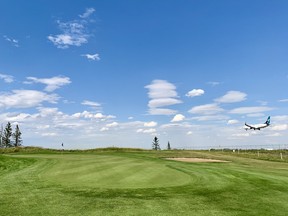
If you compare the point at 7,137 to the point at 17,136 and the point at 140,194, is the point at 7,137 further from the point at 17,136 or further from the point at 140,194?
the point at 140,194

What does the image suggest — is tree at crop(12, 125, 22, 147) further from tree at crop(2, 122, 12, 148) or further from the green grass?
the green grass

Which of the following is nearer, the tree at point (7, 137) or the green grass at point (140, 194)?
the green grass at point (140, 194)

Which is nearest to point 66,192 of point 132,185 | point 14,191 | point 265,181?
point 14,191

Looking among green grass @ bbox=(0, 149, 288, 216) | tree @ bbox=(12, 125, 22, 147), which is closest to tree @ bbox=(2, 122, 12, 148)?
tree @ bbox=(12, 125, 22, 147)

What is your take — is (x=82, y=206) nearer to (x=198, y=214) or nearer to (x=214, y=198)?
(x=198, y=214)

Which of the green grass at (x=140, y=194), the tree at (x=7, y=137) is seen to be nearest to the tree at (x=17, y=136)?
the tree at (x=7, y=137)

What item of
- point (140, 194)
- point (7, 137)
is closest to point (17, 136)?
point (7, 137)

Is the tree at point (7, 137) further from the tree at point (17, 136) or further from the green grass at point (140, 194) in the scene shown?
the green grass at point (140, 194)

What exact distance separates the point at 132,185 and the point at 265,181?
882 cm

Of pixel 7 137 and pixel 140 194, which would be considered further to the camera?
pixel 7 137

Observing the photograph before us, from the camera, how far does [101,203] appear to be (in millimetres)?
12523

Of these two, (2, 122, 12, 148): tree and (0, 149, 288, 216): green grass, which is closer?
(0, 149, 288, 216): green grass

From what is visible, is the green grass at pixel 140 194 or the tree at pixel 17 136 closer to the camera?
the green grass at pixel 140 194

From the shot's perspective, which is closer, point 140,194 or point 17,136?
point 140,194
